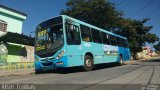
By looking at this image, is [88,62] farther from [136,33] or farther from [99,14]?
[136,33]

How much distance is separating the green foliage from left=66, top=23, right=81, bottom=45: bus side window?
8.68m

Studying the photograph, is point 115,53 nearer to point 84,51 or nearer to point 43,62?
point 84,51

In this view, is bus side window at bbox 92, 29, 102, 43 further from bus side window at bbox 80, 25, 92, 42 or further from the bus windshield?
the bus windshield

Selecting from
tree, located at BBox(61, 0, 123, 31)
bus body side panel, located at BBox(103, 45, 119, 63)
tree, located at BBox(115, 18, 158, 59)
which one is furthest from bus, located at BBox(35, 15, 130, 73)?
tree, located at BBox(115, 18, 158, 59)

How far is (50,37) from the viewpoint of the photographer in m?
11.6

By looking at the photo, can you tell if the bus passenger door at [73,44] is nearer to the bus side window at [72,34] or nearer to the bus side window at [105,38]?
the bus side window at [72,34]

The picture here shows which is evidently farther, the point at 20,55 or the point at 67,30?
the point at 20,55

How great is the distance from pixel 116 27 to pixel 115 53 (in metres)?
17.0

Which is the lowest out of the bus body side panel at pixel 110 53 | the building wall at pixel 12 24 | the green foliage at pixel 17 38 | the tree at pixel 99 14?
the bus body side panel at pixel 110 53

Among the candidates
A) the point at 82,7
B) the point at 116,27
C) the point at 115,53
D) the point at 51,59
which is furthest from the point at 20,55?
the point at 116,27

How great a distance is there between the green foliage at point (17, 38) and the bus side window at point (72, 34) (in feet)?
28.5

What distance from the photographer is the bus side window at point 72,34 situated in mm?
11418

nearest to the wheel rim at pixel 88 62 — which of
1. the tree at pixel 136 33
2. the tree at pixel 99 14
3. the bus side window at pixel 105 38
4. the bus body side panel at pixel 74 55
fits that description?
the bus body side panel at pixel 74 55

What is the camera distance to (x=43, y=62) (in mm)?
11703
